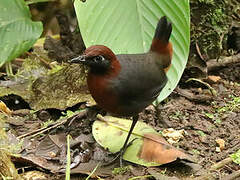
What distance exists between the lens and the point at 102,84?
2.85 m

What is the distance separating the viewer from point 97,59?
110 inches

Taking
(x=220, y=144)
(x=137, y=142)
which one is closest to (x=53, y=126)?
(x=137, y=142)

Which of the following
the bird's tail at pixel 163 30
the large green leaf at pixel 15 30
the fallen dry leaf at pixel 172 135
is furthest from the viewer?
the large green leaf at pixel 15 30

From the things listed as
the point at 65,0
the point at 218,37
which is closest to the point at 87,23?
the point at 218,37

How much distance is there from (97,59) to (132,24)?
712 millimetres

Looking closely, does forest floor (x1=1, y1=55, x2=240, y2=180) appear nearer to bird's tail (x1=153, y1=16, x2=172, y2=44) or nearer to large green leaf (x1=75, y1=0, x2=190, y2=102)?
large green leaf (x1=75, y1=0, x2=190, y2=102)

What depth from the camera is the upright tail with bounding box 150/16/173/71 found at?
3.23 meters

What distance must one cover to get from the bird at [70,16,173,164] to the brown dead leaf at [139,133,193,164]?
14 cm

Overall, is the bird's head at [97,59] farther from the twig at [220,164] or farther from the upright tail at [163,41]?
the twig at [220,164]

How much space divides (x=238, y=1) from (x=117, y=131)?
84.4 inches

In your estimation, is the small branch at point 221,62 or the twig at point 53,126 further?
the small branch at point 221,62

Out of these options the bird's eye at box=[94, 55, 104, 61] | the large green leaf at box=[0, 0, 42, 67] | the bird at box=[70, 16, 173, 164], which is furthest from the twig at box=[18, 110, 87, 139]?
the bird's eye at box=[94, 55, 104, 61]

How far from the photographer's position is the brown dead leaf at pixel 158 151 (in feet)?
9.82

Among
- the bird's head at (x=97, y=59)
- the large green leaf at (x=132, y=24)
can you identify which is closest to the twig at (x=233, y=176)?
the large green leaf at (x=132, y=24)
